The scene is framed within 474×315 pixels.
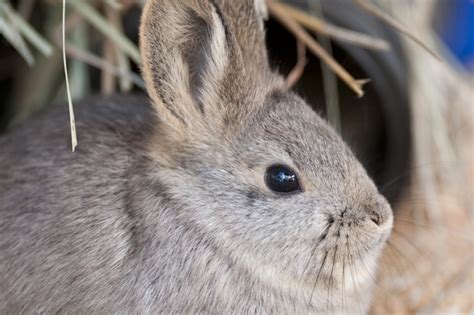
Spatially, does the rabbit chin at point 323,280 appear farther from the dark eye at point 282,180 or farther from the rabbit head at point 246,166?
the dark eye at point 282,180

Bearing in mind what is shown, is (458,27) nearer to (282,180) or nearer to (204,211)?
(282,180)

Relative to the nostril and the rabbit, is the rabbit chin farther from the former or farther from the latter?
the nostril

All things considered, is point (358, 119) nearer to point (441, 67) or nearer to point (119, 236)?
point (441, 67)

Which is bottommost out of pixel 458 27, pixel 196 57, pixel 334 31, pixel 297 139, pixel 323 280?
pixel 323 280

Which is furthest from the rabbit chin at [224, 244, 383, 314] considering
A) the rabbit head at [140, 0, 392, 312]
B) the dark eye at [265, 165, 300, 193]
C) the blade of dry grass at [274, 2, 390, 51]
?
the blade of dry grass at [274, 2, 390, 51]

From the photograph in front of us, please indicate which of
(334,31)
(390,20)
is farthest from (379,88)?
(390,20)

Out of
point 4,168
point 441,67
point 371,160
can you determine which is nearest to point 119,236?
point 4,168
